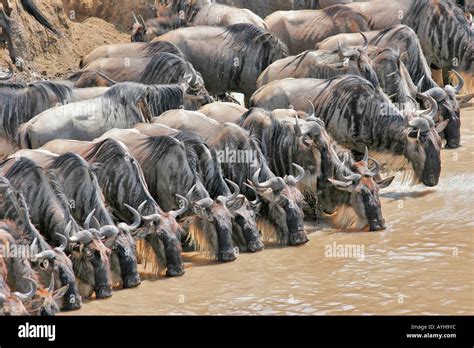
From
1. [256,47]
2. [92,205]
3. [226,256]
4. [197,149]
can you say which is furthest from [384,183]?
[256,47]

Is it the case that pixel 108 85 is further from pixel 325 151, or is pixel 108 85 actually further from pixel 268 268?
pixel 268 268

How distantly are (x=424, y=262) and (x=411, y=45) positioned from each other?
7.08m

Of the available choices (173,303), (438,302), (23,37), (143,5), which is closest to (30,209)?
(173,303)

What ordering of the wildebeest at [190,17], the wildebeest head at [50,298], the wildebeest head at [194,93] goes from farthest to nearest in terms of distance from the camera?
the wildebeest at [190,17], the wildebeest head at [194,93], the wildebeest head at [50,298]

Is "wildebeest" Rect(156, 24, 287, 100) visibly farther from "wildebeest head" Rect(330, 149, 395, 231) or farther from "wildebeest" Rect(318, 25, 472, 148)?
"wildebeest head" Rect(330, 149, 395, 231)

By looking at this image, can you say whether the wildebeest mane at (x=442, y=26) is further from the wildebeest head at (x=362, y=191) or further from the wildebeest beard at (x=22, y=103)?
the wildebeest beard at (x=22, y=103)

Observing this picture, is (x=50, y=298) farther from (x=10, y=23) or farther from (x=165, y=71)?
(x=10, y=23)

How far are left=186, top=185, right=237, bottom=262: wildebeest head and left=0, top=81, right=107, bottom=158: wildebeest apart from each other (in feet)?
10.0

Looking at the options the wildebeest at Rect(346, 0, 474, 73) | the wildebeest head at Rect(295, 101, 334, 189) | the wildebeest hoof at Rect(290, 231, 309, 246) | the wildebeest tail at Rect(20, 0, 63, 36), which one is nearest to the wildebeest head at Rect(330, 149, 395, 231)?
the wildebeest head at Rect(295, 101, 334, 189)

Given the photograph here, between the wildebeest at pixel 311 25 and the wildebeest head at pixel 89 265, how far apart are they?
365 inches

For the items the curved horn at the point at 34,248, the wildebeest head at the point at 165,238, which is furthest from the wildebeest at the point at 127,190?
the curved horn at the point at 34,248

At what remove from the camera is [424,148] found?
1769 centimetres

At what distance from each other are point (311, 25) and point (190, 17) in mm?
2094

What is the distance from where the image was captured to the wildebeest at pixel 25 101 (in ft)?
55.4
